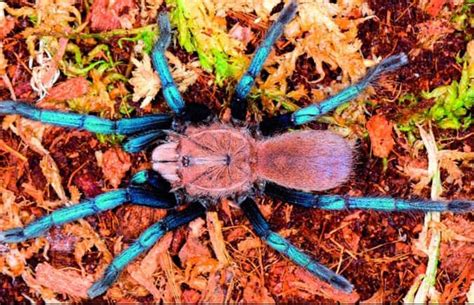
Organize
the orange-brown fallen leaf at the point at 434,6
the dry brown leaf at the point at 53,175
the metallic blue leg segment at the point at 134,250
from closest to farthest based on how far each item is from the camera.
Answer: the metallic blue leg segment at the point at 134,250 → the dry brown leaf at the point at 53,175 → the orange-brown fallen leaf at the point at 434,6

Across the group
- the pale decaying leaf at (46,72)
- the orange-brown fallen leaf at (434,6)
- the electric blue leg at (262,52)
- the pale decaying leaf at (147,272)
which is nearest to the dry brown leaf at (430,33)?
the orange-brown fallen leaf at (434,6)

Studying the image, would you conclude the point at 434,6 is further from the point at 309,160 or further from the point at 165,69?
the point at 165,69

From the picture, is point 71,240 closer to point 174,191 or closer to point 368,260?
point 174,191

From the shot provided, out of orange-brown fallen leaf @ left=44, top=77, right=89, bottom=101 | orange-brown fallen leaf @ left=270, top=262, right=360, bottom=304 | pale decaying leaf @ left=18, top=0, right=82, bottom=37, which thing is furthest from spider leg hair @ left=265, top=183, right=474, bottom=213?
pale decaying leaf @ left=18, top=0, right=82, bottom=37

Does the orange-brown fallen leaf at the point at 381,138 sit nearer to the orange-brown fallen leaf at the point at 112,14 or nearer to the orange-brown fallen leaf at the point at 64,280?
the orange-brown fallen leaf at the point at 112,14

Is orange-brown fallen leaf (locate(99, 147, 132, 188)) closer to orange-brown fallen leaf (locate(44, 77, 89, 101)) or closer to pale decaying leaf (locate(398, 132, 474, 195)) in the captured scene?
orange-brown fallen leaf (locate(44, 77, 89, 101))

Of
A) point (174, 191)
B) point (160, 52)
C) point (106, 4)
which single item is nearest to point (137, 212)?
point (174, 191)

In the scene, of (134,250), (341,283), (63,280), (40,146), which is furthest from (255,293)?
(40,146)
